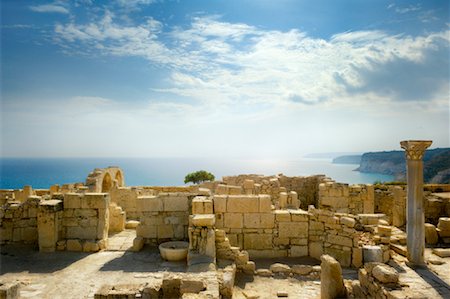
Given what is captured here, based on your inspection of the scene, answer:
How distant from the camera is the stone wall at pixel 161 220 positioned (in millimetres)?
10883

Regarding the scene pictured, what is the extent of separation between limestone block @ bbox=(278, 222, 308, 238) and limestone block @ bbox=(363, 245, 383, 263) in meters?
1.81

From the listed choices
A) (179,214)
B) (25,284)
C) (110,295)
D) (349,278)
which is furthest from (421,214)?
(25,284)

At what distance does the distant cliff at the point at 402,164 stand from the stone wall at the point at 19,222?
4029 cm

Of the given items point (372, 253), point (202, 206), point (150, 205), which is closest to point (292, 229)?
point (372, 253)

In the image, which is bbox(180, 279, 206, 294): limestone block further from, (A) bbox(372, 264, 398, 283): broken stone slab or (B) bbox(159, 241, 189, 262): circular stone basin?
(A) bbox(372, 264, 398, 283): broken stone slab

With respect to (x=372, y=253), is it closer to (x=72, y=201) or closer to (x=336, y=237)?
(x=336, y=237)

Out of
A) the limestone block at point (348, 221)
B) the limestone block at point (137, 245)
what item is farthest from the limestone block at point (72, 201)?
the limestone block at point (348, 221)

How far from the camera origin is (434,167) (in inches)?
1764

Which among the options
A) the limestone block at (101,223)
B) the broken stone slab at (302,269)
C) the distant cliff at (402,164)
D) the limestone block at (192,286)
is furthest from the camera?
the distant cliff at (402,164)

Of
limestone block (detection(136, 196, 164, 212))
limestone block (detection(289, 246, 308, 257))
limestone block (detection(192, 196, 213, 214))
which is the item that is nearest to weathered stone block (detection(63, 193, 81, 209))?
limestone block (detection(136, 196, 164, 212))

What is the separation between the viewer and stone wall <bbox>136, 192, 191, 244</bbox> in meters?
10.9

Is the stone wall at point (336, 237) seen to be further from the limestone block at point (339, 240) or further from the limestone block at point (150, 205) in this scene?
the limestone block at point (150, 205)

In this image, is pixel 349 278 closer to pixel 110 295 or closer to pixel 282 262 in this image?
pixel 282 262

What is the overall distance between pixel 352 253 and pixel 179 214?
17.7 feet
